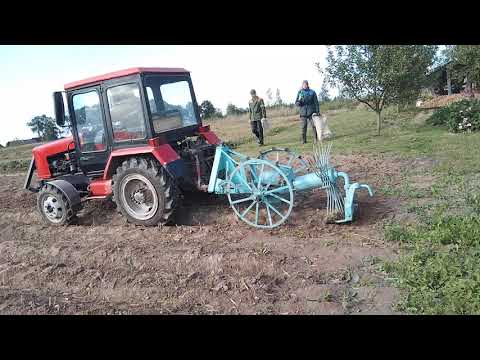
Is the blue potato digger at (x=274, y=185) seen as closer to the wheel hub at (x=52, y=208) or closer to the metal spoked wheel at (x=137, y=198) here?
the metal spoked wheel at (x=137, y=198)

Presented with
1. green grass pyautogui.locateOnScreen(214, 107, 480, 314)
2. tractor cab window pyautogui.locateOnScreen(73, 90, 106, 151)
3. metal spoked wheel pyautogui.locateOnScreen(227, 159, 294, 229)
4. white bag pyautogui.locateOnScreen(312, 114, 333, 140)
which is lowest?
green grass pyautogui.locateOnScreen(214, 107, 480, 314)

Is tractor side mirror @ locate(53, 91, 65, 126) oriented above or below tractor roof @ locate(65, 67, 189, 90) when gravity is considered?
below

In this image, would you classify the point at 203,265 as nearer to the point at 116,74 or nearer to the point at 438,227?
the point at 438,227

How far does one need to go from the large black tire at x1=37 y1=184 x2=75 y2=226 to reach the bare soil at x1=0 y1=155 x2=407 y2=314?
0.13 metres

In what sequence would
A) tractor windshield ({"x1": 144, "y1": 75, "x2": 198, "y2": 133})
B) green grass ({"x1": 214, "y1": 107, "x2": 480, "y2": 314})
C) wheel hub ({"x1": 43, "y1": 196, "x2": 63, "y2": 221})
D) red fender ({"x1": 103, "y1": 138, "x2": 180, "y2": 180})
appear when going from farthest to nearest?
wheel hub ({"x1": 43, "y1": 196, "x2": 63, "y2": 221}) → tractor windshield ({"x1": 144, "y1": 75, "x2": 198, "y2": 133}) → red fender ({"x1": 103, "y1": 138, "x2": 180, "y2": 180}) → green grass ({"x1": 214, "y1": 107, "x2": 480, "y2": 314})


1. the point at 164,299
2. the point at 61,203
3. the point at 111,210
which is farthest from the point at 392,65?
the point at 164,299

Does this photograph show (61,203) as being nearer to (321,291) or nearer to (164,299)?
(164,299)

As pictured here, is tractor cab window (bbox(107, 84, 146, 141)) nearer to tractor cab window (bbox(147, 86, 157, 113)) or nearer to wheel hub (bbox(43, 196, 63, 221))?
tractor cab window (bbox(147, 86, 157, 113))

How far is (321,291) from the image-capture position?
11.5 ft

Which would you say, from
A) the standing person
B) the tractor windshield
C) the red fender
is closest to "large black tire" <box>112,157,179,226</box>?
the red fender

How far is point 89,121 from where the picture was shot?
595cm

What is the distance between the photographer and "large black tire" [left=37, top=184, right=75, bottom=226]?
604 cm

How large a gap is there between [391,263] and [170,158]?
9.85ft

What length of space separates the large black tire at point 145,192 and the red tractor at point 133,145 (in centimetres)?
1
